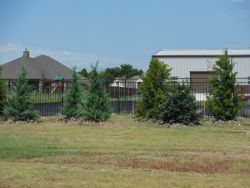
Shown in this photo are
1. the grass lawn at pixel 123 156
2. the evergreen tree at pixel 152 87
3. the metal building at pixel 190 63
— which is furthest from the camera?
the metal building at pixel 190 63

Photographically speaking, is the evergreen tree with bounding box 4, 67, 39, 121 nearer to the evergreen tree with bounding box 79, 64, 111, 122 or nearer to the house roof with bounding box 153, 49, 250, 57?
the evergreen tree with bounding box 79, 64, 111, 122

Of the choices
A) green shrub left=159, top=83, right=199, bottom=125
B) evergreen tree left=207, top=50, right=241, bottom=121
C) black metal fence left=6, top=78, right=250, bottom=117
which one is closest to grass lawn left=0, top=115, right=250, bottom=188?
green shrub left=159, top=83, right=199, bottom=125

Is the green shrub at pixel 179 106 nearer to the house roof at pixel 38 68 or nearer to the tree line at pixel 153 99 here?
the tree line at pixel 153 99

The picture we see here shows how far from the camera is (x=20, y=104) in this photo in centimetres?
1969

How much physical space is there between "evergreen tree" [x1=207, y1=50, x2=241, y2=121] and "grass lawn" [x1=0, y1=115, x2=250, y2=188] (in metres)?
2.86

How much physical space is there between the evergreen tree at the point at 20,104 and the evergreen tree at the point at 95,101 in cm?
201

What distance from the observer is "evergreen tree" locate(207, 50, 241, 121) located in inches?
814

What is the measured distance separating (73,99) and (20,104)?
2192 millimetres

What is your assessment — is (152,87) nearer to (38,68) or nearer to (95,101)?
(95,101)

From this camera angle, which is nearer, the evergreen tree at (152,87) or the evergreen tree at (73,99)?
the evergreen tree at (73,99)

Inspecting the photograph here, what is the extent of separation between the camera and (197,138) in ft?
48.2

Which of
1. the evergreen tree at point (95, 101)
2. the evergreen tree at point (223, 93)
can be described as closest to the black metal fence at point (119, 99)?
the evergreen tree at point (223, 93)

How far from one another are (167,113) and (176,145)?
6106mm

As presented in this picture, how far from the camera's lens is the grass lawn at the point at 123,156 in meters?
8.30
